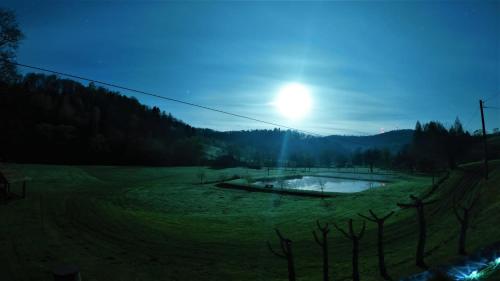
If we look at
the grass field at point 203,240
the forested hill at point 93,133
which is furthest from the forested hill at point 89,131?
the grass field at point 203,240

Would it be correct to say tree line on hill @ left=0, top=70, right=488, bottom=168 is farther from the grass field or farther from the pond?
the grass field

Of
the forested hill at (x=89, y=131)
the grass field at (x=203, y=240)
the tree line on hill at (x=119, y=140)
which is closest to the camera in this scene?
the grass field at (x=203, y=240)

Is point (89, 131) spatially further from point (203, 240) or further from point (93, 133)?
point (203, 240)

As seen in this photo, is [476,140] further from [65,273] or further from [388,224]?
[65,273]

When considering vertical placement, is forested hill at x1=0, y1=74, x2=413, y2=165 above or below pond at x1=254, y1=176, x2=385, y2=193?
above

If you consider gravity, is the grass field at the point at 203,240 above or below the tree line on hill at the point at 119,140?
below

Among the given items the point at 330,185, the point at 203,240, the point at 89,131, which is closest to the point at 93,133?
the point at 89,131

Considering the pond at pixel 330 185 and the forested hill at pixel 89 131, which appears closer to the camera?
the pond at pixel 330 185

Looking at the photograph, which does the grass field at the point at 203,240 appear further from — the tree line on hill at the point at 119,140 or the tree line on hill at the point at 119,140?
the tree line on hill at the point at 119,140

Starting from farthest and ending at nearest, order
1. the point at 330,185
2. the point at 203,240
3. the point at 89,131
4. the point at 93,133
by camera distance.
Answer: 1. the point at 89,131
2. the point at 93,133
3. the point at 330,185
4. the point at 203,240

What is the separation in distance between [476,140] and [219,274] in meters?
94.3

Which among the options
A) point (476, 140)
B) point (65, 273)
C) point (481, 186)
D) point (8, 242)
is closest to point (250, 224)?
point (8, 242)

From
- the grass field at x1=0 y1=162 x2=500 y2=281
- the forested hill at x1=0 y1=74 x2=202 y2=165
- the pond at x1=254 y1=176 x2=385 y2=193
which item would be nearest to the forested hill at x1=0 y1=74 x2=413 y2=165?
the forested hill at x1=0 y1=74 x2=202 y2=165

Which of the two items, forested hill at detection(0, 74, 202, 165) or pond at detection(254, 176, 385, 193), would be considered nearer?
pond at detection(254, 176, 385, 193)
